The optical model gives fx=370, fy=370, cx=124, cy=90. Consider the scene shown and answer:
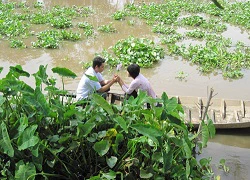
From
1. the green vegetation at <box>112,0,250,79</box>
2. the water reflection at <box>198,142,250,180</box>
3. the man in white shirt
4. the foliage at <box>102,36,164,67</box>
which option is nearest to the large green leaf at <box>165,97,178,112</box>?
the man in white shirt

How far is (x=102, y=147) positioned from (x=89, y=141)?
0.16m

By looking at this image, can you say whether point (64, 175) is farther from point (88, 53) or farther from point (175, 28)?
point (175, 28)

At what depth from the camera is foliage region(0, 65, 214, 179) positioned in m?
2.44

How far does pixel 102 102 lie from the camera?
2.63 meters

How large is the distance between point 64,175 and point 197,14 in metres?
10.8

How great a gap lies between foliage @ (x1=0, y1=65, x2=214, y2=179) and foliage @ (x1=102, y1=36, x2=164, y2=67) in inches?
233

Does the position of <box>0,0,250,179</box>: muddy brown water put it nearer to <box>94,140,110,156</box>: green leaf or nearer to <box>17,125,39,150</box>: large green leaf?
<box>94,140,110,156</box>: green leaf

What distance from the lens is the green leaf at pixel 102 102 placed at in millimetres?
2615

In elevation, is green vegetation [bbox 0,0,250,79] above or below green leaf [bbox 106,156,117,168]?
above

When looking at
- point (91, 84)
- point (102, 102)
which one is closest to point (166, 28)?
point (91, 84)

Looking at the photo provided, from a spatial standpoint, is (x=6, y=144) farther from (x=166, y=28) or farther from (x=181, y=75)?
(x=166, y=28)

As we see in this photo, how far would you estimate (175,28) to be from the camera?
11234 millimetres

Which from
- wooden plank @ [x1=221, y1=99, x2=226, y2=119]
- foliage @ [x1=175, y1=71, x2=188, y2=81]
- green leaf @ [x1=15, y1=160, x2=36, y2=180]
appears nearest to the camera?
green leaf @ [x1=15, y1=160, x2=36, y2=180]

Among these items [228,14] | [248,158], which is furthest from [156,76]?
[228,14]
